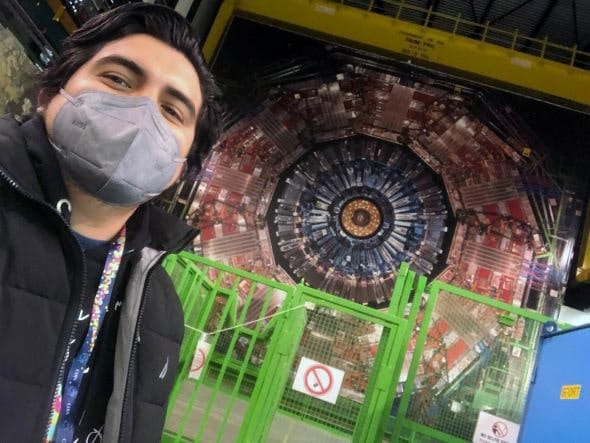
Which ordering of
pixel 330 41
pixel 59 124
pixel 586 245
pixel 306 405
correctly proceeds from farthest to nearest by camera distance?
pixel 330 41, pixel 586 245, pixel 306 405, pixel 59 124

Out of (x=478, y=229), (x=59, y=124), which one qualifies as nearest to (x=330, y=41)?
(x=478, y=229)

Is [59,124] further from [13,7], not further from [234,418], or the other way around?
[13,7]

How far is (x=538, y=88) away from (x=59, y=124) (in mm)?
7035

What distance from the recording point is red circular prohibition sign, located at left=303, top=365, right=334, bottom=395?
269 cm

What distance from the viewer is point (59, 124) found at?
3.86 feet

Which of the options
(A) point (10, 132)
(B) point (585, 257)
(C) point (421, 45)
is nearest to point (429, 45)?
(C) point (421, 45)

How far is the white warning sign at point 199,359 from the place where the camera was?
2957 millimetres

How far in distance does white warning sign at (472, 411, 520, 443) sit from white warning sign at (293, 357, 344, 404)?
744 mm

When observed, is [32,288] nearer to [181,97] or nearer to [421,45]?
[181,97]

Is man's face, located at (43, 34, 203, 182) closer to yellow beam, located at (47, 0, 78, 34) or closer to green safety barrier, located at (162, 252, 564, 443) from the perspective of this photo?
green safety barrier, located at (162, 252, 564, 443)

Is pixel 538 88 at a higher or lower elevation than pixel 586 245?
higher

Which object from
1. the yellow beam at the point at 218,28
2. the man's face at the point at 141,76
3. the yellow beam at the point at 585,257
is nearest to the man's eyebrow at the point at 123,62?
the man's face at the point at 141,76

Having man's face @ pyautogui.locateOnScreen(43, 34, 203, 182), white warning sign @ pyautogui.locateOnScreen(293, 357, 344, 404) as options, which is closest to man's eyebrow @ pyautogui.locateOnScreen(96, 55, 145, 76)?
man's face @ pyautogui.locateOnScreen(43, 34, 203, 182)

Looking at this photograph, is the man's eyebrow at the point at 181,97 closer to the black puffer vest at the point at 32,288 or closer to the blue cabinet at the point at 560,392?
the black puffer vest at the point at 32,288
